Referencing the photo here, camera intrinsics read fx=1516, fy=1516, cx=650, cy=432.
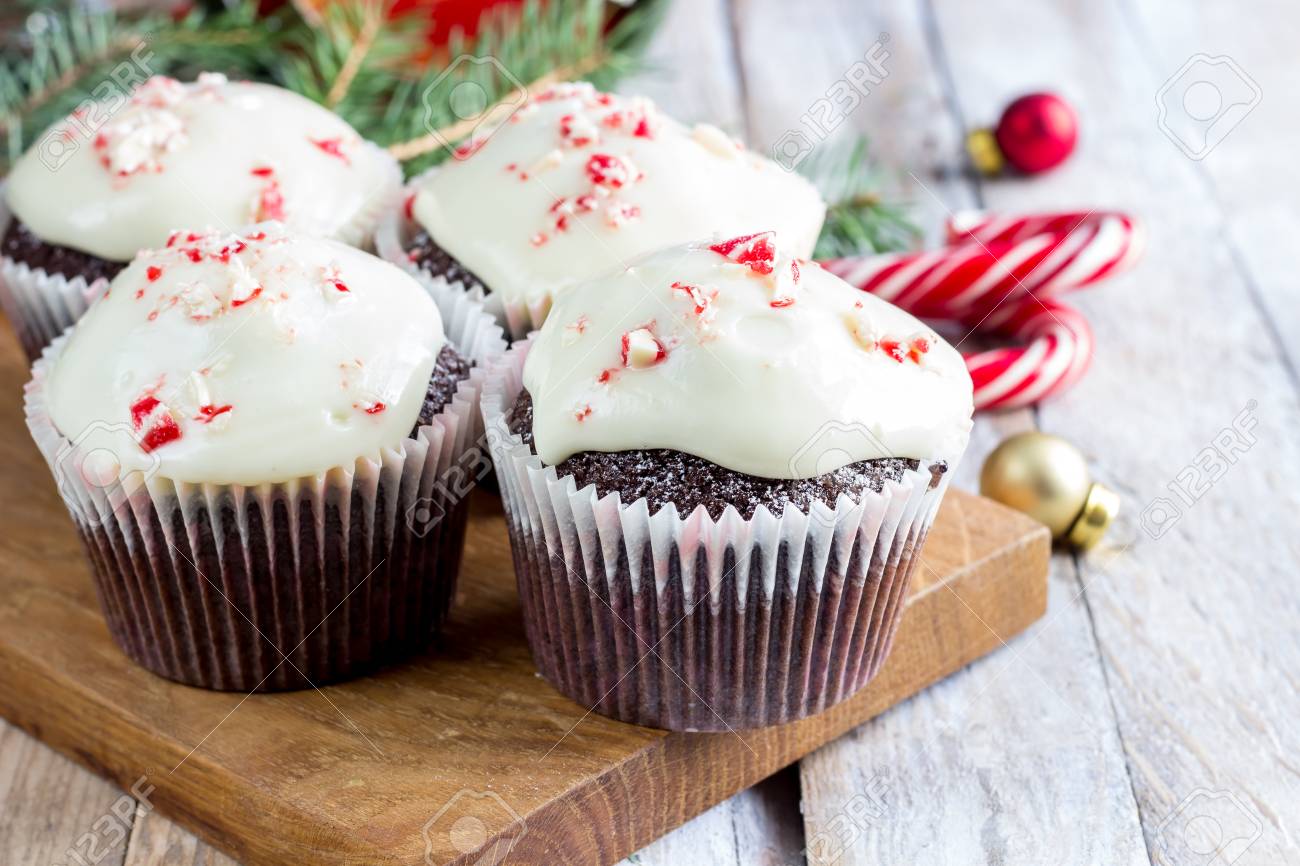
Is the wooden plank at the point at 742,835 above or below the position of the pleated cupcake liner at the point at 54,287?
below

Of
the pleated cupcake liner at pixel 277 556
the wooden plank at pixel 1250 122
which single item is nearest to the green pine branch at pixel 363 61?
the wooden plank at pixel 1250 122

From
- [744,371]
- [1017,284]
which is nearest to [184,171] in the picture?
[744,371]

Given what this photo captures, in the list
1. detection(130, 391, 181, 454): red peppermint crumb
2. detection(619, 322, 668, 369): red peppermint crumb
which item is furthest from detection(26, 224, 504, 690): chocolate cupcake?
detection(619, 322, 668, 369): red peppermint crumb

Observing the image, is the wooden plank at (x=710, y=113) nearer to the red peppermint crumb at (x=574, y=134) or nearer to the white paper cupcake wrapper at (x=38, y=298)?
the red peppermint crumb at (x=574, y=134)

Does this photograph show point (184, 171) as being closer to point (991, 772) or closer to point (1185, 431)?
point (991, 772)

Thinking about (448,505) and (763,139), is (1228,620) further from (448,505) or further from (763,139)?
(763,139)

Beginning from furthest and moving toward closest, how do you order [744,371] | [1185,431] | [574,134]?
[1185,431], [574,134], [744,371]
